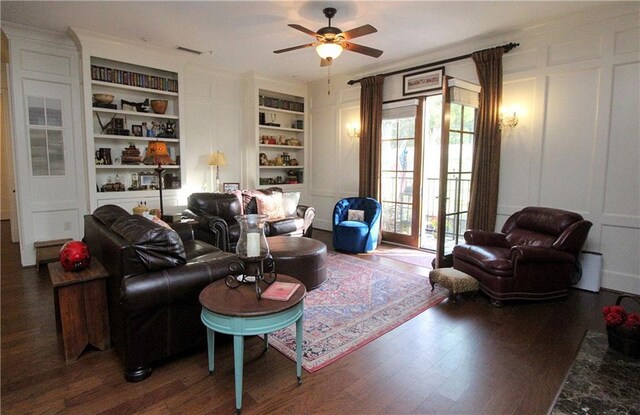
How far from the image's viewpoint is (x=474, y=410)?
6.48ft

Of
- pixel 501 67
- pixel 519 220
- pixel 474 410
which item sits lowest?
pixel 474 410

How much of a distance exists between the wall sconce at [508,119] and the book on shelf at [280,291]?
12.3 feet

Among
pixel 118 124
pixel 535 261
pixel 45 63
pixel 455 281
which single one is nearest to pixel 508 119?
pixel 535 261

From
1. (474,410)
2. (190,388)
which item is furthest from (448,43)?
(190,388)

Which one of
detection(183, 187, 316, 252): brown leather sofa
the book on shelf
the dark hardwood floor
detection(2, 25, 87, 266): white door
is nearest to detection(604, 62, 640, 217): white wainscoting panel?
the dark hardwood floor

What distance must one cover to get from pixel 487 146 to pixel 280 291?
3728 mm

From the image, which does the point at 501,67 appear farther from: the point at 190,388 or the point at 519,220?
the point at 190,388

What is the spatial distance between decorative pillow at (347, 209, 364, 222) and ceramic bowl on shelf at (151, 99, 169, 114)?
11.0 ft

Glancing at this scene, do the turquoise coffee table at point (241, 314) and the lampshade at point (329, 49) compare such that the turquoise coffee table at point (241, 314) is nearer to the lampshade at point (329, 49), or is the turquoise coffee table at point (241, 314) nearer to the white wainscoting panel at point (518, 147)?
the lampshade at point (329, 49)

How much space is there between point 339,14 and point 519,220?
10.4 ft

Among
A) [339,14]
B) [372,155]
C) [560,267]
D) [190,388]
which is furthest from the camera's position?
[372,155]

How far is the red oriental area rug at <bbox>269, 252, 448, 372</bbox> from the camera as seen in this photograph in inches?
105

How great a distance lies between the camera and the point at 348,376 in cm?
229

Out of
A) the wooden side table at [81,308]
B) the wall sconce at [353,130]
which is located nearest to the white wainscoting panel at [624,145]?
the wall sconce at [353,130]
